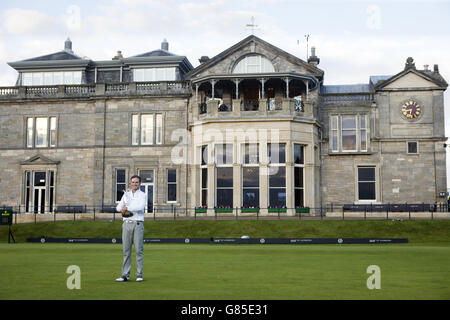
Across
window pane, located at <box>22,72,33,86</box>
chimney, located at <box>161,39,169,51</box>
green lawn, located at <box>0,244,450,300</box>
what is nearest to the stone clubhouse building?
window pane, located at <box>22,72,33,86</box>

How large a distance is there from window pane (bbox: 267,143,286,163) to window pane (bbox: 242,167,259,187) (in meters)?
1.26

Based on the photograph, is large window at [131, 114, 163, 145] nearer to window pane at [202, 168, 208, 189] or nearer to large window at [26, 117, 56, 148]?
window pane at [202, 168, 208, 189]

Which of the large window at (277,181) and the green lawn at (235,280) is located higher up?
the large window at (277,181)

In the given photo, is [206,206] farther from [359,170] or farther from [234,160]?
[359,170]

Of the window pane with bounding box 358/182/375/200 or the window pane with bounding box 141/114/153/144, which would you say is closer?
the window pane with bounding box 358/182/375/200

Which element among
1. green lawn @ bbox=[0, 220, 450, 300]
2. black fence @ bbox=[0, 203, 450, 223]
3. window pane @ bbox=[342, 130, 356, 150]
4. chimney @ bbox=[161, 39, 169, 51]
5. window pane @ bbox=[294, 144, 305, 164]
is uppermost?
chimney @ bbox=[161, 39, 169, 51]

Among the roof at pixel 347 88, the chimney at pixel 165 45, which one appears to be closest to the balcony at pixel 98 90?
the chimney at pixel 165 45

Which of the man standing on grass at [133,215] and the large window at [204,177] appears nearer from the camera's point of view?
the man standing on grass at [133,215]

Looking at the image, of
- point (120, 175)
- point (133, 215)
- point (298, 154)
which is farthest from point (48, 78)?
point (133, 215)

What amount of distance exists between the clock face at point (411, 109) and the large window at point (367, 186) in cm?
461

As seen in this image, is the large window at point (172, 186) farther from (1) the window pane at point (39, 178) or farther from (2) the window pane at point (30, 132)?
(2) the window pane at point (30, 132)

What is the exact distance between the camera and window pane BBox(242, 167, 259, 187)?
3694 cm

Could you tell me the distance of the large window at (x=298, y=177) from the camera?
37.4 m
